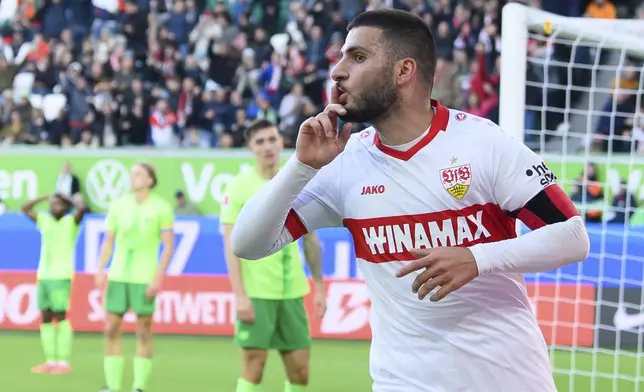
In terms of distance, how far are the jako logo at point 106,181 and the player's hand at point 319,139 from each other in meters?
10.2

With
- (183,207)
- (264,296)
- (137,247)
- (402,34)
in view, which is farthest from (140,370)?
(402,34)

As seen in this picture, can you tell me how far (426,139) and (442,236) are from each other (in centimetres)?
31

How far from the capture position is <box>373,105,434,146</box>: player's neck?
3.31 metres

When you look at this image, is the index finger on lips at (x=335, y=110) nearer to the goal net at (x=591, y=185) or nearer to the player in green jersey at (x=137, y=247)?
the goal net at (x=591, y=185)

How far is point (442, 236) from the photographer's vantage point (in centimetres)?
325

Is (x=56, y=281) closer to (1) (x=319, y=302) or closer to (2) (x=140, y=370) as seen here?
(2) (x=140, y=370)

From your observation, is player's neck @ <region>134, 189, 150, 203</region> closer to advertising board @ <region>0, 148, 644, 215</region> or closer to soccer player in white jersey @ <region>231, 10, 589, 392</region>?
advertising board @ <region>0, 148, 644, 215</region>

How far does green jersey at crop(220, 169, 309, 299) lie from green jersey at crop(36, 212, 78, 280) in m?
3.02

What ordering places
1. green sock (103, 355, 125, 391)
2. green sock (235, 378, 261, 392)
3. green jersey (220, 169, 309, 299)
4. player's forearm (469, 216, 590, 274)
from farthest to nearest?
1. green sock (103, 355, 125, 391)
2. green jersey (220, 169, 309, 299)
3. green sock (235, 378, 261, 392)
4. player's forearm (469, 216, 590, 274)

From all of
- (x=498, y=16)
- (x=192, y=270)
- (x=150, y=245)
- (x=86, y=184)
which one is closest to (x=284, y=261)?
(x=150, y=245)

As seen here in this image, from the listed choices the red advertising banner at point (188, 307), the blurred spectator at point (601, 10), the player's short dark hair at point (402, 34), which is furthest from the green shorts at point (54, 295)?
the blurred spectator at point (601, 10)

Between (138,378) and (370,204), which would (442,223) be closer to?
(370,204)

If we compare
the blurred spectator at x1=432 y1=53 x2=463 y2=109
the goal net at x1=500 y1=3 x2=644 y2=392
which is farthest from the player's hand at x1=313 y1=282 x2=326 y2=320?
the blurred spectator at x1=432 y1=53 x2=463 y2=109

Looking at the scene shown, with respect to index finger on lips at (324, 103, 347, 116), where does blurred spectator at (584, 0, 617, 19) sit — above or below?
above
